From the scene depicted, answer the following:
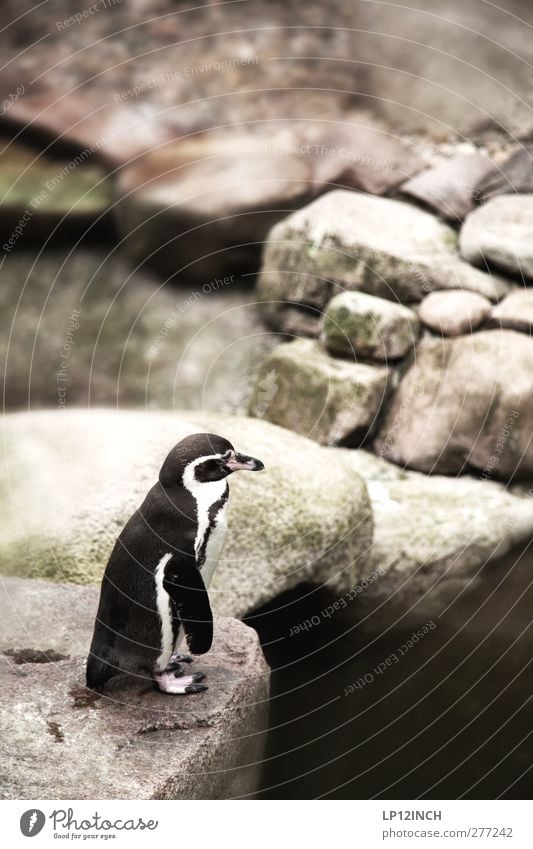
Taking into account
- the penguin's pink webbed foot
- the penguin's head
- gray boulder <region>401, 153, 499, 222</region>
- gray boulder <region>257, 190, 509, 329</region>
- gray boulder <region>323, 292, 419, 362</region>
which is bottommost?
the penguin's pink webbed foot

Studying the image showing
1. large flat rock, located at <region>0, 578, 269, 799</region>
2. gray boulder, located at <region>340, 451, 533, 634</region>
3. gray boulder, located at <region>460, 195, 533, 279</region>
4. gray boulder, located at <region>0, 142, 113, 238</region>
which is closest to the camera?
large flat rock, located at <region>0, 578, 269, 799</region>

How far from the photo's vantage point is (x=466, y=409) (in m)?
1.78

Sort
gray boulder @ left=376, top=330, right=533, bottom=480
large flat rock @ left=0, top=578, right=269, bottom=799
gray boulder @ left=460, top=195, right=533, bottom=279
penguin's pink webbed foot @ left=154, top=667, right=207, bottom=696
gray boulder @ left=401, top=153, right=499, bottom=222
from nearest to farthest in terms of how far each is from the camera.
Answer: large flat rock @ left=0, top=578, right=269, bottom=799 < penguin's pink webbed foot @ left=154, top=667, right=207, bottom=696 < gray boulder @ left=376, top=330, right=533, bottom=480 < gray boulder @ left=460, top=195, right=533, bottom=279 < gray boulder @ left=401, top=153, right=499, bottom=222

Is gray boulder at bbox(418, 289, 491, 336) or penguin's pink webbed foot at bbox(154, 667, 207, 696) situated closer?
penguin's pink webbed foot at bbox(154, 667, 207, 696)

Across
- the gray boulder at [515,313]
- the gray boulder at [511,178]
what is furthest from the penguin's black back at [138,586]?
the gray boulder at [511,178]

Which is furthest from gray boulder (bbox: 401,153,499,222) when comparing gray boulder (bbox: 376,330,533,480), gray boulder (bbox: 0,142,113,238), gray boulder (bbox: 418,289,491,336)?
gray boulder (bbox: 0,142,113,238)

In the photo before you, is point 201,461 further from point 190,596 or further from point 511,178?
point 511,178

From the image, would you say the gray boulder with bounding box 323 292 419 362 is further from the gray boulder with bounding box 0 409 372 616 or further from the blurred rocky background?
the gray boulder with bounding box 0 409 372 616

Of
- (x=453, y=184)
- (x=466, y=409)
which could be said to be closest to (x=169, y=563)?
(x=466, y=409)

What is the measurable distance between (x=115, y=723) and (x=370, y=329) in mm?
1039

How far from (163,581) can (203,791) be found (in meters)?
0.23

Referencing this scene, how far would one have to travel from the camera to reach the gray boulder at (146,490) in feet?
4.58

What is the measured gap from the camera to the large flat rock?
3.08ft

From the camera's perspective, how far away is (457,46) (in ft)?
7.14
